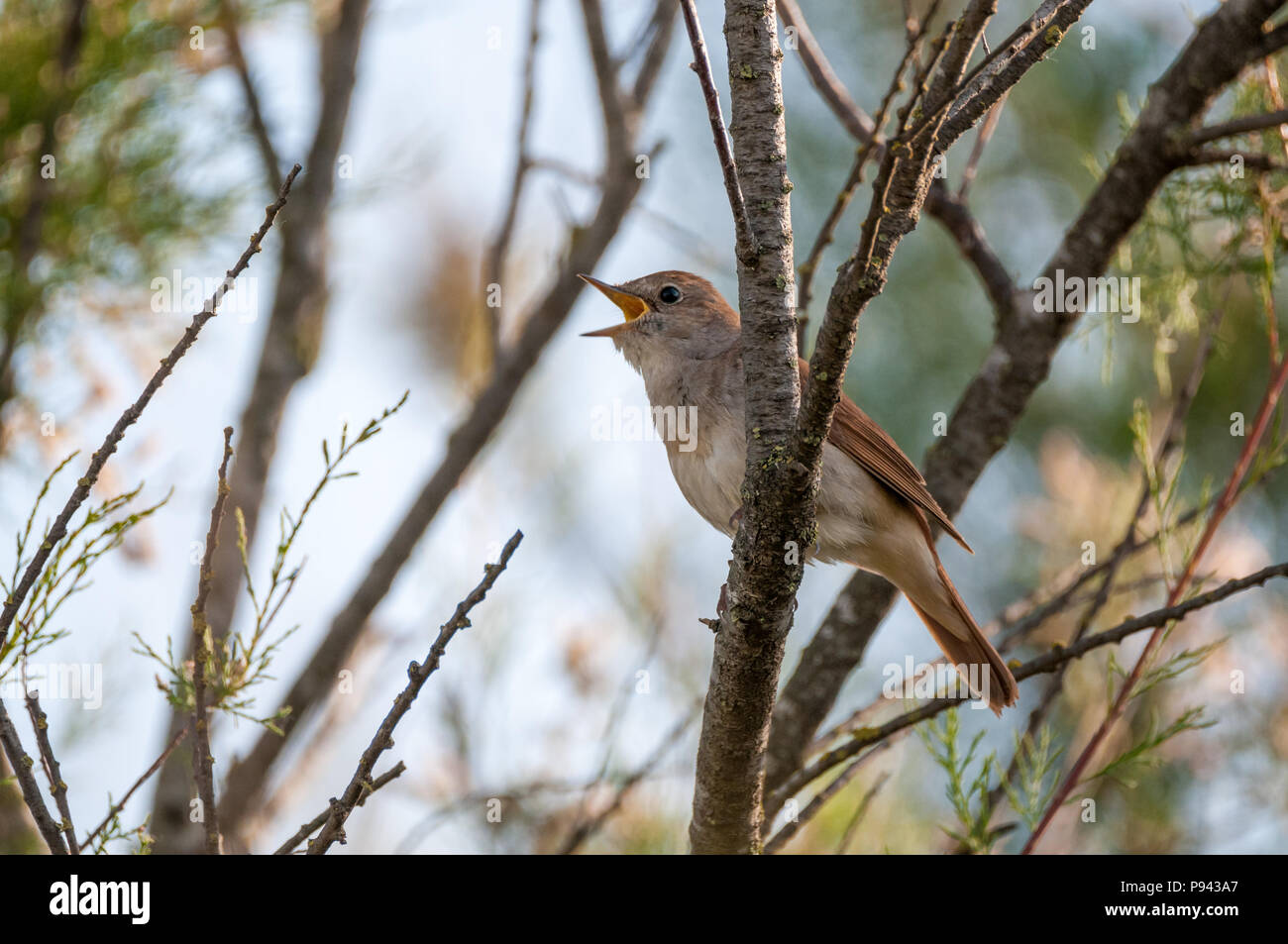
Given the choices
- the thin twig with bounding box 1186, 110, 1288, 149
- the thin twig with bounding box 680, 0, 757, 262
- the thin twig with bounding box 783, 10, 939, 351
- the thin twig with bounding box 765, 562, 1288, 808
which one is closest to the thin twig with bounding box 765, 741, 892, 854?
the thin twig with bounding box 765, 562, 1288, 808

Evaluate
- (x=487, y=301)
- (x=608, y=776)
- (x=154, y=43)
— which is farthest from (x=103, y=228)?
(x=608, y=776)

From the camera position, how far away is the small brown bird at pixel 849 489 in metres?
4.14

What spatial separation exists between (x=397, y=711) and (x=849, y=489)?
215 centimetres

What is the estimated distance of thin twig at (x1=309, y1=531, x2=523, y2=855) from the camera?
2.43 meters

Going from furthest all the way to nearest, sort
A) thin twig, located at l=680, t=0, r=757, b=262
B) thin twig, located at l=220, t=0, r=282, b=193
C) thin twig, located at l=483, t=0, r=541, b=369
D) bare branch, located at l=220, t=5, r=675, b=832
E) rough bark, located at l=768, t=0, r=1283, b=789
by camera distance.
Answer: thin twig, located at l=220, t=0, r=282, b=193
bare branch, located at l=220, t=5, r=675, b=832
thin twig, located at l=483, t=0, r=541, b=369
rough bark, located at l=768, t=0, r=1283, b=789
thin twig, located at l=680, t=0, r=757, b=262

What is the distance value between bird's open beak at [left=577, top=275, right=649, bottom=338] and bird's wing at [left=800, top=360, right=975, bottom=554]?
814 millimetres

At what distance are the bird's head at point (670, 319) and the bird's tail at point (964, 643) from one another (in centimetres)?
113

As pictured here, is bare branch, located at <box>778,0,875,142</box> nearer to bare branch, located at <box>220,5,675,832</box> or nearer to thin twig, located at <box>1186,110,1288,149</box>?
thin twig, located at <box>1186,110,1288,149</box>

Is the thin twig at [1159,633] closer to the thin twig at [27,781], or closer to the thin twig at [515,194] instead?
the thin twig at [27,781]

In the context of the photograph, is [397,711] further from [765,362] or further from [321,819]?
[765,362]

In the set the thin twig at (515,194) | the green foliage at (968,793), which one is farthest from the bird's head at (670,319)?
the green foliage at (968,793)

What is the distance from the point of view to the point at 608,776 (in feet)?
15.1

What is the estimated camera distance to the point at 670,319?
471 centimetres
